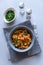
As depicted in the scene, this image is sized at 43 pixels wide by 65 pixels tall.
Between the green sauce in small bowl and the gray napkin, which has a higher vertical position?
the green sauce in small bowl

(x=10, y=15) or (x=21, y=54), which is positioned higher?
(x=10, y=15)

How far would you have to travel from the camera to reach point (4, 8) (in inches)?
47.0

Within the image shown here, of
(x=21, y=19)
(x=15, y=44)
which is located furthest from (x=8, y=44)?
(x=21, y=19)

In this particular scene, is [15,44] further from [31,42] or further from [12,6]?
[12,6]

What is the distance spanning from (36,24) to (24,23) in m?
0.06

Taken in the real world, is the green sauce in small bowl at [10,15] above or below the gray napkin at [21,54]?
above

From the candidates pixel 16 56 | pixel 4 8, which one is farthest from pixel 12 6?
pixel 16 56

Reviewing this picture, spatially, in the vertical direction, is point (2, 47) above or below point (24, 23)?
below

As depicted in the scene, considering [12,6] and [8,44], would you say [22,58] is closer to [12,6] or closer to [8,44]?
[8,44]

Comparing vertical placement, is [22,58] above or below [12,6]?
below

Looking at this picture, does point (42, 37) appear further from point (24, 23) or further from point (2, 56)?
point (2, 56)

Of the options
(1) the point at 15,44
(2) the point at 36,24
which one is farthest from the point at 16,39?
(2) the point at 36,24

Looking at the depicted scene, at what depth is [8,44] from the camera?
3.67 feet

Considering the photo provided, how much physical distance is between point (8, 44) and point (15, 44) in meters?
0.03
